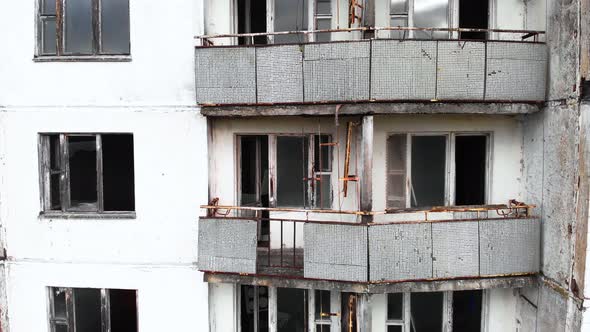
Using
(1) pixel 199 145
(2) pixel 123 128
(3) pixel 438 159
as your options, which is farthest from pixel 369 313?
(2) pixel 123 128

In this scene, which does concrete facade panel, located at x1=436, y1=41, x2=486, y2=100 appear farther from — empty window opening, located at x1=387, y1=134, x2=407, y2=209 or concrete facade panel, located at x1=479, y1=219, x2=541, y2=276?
concrete facade panel, located at x1=479, y1=219, x2=541, y2=276

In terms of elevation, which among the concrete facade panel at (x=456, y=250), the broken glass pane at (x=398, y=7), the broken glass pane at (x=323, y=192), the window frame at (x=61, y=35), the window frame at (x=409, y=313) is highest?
the broken glass pane at (x=398, y=7)

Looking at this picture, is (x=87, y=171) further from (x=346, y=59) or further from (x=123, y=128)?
(x=346, y=59)

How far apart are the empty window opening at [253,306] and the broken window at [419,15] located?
5934 mm

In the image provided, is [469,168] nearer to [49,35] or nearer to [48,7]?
[49,35]

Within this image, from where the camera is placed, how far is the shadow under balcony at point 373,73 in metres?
7.63

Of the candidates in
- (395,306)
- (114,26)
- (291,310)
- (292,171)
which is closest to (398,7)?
(292,171)

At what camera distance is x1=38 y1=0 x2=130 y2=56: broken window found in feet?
28.9

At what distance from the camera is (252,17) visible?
904 centimetres

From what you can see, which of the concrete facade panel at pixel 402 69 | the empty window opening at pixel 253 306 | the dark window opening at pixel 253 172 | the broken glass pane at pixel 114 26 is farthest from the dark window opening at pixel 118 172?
the concrete facade panel at pixel 402 69

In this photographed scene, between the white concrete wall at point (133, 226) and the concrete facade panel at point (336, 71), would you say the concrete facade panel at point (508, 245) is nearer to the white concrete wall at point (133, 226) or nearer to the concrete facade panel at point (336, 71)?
the concrete facade panel at point (336, 71)

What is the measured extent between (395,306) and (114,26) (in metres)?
8.02

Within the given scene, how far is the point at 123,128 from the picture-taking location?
8.77m

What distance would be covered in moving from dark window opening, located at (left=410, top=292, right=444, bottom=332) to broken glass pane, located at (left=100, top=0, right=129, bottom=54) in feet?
25.4
